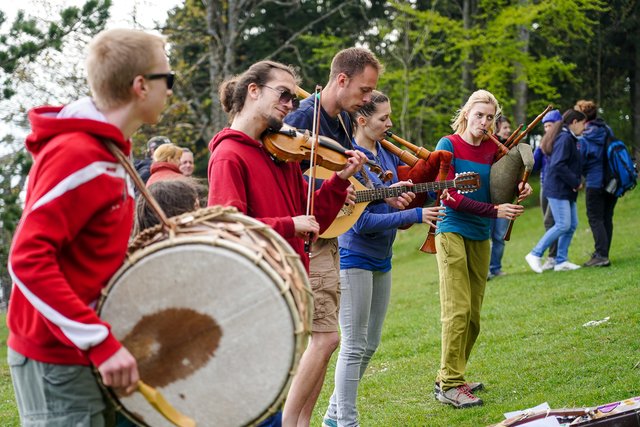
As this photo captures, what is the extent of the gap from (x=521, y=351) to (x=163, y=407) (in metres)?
5.07

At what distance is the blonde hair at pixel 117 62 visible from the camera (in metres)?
2.67

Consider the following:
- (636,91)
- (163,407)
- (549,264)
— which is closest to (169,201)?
(163,407)

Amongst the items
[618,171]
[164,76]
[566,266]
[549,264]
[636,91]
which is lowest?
[549,264]

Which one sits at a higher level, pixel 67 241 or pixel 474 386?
pixel 67 241

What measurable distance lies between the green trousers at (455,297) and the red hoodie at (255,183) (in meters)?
2.07

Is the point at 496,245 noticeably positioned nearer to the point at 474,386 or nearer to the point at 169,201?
the point at 474,386

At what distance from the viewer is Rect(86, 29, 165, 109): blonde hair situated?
267 cm

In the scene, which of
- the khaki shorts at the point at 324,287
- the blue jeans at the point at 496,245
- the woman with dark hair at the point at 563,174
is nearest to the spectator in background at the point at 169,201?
the khaki shorts at the point at 324,287

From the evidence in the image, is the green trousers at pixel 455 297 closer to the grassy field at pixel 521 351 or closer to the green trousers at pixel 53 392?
the grassy field at pixel 521 351

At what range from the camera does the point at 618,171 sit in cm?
1155

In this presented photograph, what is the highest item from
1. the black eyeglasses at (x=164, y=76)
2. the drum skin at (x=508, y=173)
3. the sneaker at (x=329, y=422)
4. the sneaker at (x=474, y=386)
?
the black eyeglasses at (x=164, y=76)

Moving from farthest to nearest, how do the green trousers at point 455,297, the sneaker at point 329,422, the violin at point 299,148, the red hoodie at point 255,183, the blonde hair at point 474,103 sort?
1. the blonde hair at point 474,103
2. the green trousers at point 455,297
3. the sneaker at point 329,422
4. the violin at point 299,148
5. the red hoodie at point 255,183

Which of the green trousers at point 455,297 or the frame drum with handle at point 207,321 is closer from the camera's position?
the frame drum with handle at point 207,321

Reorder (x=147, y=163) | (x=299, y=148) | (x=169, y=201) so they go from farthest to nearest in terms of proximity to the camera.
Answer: (x=147, y=163) < (x=299, y=148) < (x=169, y=201)
